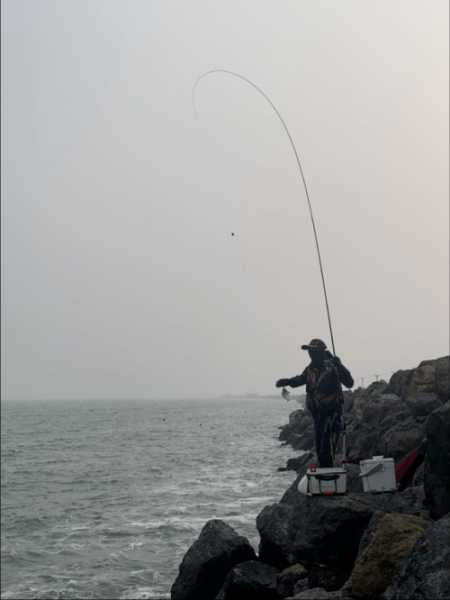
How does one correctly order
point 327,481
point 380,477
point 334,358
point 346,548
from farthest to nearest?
point 334,358
point 380,477
point 327,481
point 346,548

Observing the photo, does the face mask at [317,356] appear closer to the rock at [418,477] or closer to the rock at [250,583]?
the rock at [418,477]

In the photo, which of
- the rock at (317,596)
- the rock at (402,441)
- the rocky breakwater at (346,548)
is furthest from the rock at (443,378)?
the rock at (317,596)

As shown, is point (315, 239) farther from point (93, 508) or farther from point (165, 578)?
point (93, 508)

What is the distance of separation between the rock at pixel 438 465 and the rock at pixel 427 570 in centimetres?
136

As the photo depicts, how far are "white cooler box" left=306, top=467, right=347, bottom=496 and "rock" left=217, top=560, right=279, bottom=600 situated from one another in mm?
1230

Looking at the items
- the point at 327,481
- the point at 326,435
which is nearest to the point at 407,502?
the point at 327,481

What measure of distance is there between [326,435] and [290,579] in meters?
1.92

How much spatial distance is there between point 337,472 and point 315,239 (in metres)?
3.92

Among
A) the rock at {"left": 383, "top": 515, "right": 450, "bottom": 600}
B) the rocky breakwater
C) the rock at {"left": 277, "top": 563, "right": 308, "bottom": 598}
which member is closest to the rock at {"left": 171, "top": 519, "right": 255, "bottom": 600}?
the rocky breakwater

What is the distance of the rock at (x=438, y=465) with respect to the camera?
6422 mm

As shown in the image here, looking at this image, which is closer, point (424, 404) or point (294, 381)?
point (294, 381)

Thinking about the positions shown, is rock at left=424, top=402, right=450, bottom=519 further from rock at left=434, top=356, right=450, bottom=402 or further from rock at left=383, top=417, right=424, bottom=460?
rock at left=434, top=356, right=450, bottom=402

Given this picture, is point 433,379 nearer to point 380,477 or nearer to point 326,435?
point 380,477

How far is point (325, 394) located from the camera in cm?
805
